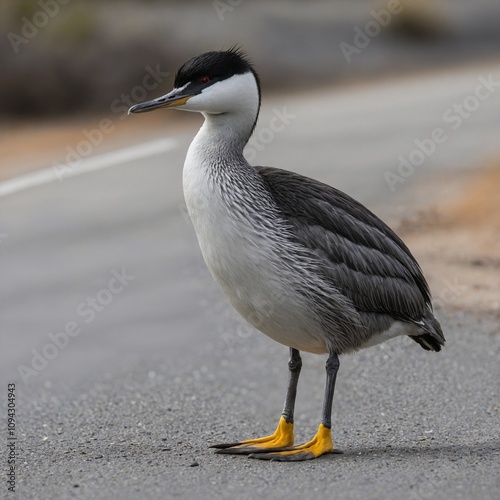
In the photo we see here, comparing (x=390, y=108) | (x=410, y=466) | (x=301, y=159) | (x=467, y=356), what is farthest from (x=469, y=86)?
(x=410, y=466)

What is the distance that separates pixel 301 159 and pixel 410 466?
490 inches

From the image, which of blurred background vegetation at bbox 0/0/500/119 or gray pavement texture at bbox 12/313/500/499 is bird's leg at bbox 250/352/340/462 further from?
blurred background vegetation at bbox 0/0/500/119

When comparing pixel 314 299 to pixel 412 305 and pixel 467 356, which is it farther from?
pixel 467 356

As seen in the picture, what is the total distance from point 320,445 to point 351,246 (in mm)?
1327

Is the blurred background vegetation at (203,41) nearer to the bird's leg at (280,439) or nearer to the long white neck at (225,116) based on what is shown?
the long white neck at (225,116)

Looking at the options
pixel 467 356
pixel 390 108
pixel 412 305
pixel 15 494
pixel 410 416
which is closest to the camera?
pixel 15 494

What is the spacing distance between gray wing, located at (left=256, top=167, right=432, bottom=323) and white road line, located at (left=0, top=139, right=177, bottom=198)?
10.2m

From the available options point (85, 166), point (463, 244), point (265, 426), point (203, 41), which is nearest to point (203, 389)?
point (265, 426)

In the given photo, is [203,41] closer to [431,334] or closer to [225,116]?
[225,116]

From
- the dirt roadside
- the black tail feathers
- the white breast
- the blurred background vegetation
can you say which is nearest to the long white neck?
the white breast

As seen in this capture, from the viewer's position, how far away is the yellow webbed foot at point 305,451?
7246mm

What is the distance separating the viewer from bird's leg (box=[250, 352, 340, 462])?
23.8 ft

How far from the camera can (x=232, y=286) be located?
23.8 feet

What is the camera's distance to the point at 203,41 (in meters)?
27.6
